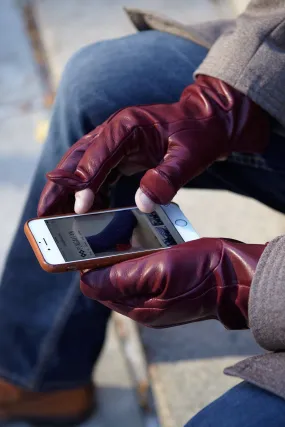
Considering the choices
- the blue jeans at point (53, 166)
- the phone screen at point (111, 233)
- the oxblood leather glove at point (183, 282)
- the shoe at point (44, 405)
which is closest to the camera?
the oxblood leather glove at point (183, 282)

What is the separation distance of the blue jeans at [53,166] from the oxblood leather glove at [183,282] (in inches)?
12.1

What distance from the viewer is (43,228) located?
104 centimetres

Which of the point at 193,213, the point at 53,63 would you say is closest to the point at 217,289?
the point at 193,213

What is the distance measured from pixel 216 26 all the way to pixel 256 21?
0.64 feet

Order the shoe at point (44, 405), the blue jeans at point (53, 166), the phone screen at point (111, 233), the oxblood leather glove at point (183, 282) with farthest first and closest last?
1. the shoe at point (44, 405)
2. the blue jeans at point (53, 166)
3. the phone screen at point (111, 233)
4. the oxblood leather glove at point (183, 282)

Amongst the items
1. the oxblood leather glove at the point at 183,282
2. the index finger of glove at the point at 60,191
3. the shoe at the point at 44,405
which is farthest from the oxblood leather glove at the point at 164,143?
the shoe at the point at 44,405

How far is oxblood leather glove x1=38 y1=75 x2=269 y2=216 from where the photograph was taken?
1.03 metres

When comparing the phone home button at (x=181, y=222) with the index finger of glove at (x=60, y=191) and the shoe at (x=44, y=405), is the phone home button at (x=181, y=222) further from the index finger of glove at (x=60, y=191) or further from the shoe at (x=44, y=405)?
the shoe at (x=44, y=405)

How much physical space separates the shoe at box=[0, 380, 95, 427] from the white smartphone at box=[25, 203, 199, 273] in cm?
51

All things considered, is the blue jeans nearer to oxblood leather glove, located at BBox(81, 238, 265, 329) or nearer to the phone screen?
the phone screen

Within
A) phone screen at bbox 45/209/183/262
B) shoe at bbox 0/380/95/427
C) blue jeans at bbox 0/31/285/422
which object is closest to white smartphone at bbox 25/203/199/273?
phone screen at bbox 45/209/183/262

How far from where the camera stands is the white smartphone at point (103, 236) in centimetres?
98

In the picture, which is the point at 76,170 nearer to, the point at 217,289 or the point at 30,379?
the point at 217,289

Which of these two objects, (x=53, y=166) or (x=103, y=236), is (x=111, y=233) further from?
(x=53, y=166)
